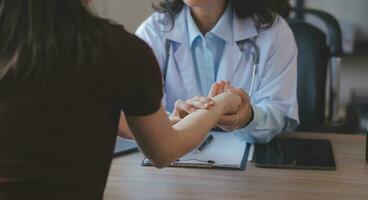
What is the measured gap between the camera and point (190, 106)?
154 centimetres

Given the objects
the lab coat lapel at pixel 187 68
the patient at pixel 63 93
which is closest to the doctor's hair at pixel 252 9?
the lab coat lapel at pixel 187 68

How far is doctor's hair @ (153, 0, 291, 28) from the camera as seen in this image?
189 cm

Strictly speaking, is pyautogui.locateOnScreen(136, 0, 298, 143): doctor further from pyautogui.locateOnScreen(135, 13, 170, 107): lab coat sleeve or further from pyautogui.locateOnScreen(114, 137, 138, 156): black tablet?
pyautogui.locateOnScreen(114, 137, 138, 156): black tablet

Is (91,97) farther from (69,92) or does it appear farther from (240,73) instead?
(240,73)

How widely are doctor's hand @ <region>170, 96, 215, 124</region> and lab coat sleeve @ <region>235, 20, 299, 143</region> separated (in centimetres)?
25

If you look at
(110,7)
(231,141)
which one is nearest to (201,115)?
(231,141)

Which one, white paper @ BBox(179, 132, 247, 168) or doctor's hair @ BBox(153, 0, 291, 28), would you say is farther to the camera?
doctor's hair @ BBox(153, 0, 291, 28)

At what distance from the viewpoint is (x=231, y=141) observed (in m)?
1.71

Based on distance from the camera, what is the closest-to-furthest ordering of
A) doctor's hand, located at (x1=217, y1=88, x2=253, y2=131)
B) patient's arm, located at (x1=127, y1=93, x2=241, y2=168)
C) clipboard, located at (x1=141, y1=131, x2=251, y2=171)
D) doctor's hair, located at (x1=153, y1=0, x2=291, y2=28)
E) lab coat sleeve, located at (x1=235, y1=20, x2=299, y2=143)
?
patient's arm, located at (x1=127, y1=93, x2=241, y2=168) → clipboard, located at (x1=141, y1=131, x2=251, y2=171) → doctor's hand, located at (x1=217, y1=88, x2=253, y2=131) → lab coat sleeve, located at (x1=235, y1=20, x2=299, y2=143) → doctor's hair, located at (x1=153, y1=0, x2=291, y2=28)

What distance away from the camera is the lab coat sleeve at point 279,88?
1.79m

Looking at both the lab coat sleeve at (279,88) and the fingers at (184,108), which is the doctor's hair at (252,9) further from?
the fingers at (184,108)

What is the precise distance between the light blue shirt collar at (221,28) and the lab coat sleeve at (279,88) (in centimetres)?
14

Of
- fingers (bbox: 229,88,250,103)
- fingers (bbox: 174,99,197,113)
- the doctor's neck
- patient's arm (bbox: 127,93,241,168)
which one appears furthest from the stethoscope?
patient's arm (bbox: 127,93,241,168)

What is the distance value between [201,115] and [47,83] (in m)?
0.48
